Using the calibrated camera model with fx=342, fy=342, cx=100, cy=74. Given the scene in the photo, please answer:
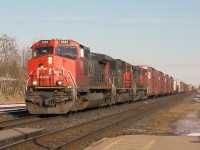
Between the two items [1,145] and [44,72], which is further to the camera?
[44,72]

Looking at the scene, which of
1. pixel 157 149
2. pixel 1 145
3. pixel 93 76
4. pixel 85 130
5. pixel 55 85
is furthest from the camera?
pixel 93 76

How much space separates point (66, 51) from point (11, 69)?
122 feet

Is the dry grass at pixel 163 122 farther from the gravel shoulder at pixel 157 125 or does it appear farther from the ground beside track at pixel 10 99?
the ground beside track at pixel 10 99

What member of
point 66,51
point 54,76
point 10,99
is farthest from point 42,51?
point 10,99

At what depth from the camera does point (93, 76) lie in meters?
22.5

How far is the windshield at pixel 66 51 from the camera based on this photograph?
19.1 m

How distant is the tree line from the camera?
161ft

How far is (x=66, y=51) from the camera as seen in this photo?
63.3ft

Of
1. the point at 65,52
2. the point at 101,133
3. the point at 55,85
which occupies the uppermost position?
the point at 65,52

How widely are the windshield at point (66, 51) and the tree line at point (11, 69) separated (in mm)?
29661

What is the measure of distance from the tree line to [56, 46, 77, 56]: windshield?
97.3 ft

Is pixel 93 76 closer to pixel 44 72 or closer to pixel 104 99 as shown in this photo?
pixel 104 99

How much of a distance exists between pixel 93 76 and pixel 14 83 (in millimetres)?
30183

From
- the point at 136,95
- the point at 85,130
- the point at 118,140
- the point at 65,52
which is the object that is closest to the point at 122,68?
the point at 136,95
